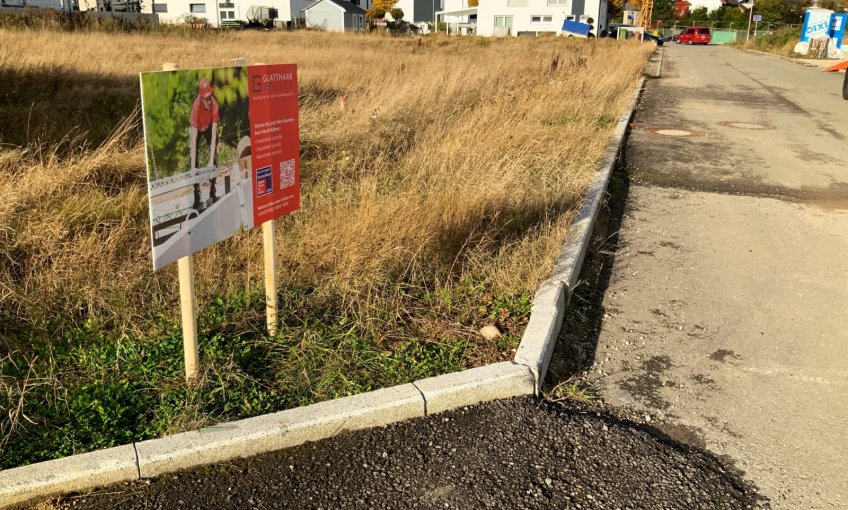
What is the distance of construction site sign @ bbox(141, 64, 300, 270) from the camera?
2.82 metres

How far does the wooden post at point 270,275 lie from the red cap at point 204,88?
872mm

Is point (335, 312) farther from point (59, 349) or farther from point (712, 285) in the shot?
point (712, 285)

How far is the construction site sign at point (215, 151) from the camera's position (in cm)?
282

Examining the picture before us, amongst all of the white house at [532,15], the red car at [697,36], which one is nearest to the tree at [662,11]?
the red car at [697,36]

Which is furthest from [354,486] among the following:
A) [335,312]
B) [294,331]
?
[335,312]

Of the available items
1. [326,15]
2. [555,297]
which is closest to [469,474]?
[555,297]

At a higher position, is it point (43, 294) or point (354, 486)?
point (43, 294)

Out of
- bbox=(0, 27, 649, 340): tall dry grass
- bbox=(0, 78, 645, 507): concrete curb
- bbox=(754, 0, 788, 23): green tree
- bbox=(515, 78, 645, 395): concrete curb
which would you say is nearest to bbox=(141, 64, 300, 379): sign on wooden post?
bbox=(0, 78, 645, 507): concrete curb

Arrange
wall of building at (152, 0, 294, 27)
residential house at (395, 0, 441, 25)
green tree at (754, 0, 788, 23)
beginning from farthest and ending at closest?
residential house at (395, 0, 441, 25), green tree at (754, 0, 788, 23), wall of building at (152, 0, 294, 27)

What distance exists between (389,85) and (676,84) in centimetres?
1347

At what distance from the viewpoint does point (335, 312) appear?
4242mm

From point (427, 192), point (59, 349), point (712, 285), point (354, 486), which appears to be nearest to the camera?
point (354, 486)

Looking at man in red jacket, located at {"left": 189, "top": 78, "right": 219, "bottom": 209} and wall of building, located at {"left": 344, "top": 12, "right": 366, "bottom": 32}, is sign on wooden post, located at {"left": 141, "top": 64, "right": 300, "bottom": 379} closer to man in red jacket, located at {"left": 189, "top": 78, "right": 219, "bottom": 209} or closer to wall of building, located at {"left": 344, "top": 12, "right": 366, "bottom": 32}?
man in red jacket, located at {"left": 189, "top": 78, "right": 219, "bottom": 209}

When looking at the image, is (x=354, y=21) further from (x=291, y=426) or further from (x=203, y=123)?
(x=291, y=426)
